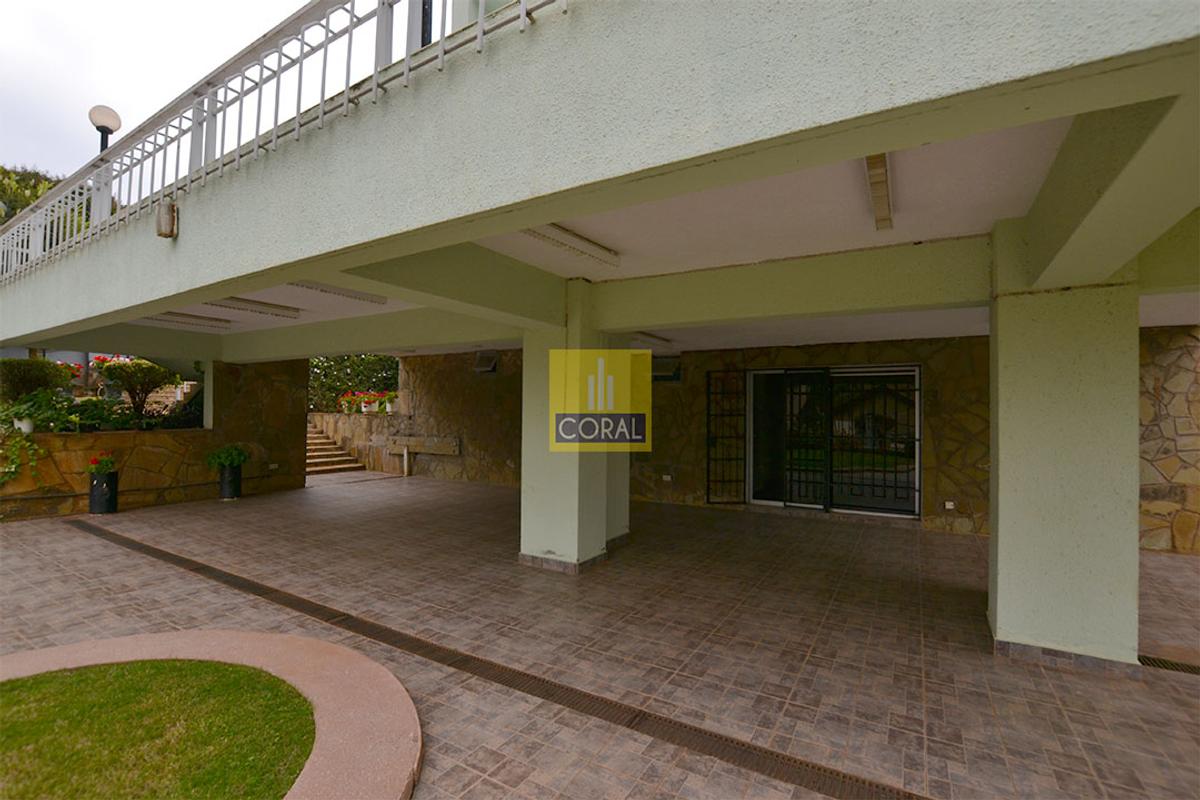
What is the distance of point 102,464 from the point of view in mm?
7660

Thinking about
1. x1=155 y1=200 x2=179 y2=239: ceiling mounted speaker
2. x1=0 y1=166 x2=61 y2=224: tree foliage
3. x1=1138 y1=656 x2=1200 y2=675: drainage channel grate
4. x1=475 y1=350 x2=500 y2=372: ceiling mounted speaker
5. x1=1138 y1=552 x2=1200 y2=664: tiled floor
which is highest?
x1=0 y1=166 x2=61 y2=224: tree foliage

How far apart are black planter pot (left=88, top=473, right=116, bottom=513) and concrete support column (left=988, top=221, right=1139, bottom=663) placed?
1091cm

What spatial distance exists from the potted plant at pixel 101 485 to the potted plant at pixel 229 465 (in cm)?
138

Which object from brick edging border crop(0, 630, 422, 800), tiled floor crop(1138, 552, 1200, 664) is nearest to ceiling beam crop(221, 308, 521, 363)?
brick edging border crop(0, 630, 422, 800)

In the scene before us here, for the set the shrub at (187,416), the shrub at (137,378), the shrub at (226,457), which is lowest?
the shrub at (226,457)

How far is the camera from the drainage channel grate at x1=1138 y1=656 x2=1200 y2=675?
328 cm

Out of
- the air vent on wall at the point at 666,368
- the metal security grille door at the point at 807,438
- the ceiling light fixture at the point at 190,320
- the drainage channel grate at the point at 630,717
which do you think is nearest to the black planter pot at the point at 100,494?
the ceiling light fixture at the point at 190,320

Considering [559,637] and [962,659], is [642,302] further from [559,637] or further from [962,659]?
[962,659]

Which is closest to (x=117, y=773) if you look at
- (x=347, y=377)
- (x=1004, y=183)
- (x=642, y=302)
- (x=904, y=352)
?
(x=642, y=302)

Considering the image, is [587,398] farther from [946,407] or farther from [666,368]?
[946,407]

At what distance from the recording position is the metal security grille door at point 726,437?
8.80m

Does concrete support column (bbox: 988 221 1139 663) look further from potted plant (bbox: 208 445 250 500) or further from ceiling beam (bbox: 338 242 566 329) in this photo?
potted plant (bbox: 208 445 250 500)

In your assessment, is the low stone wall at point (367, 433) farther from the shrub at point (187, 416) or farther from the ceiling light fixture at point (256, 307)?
the ceiling light fixture at point (256, 307)

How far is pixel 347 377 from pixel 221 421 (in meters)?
8.08
